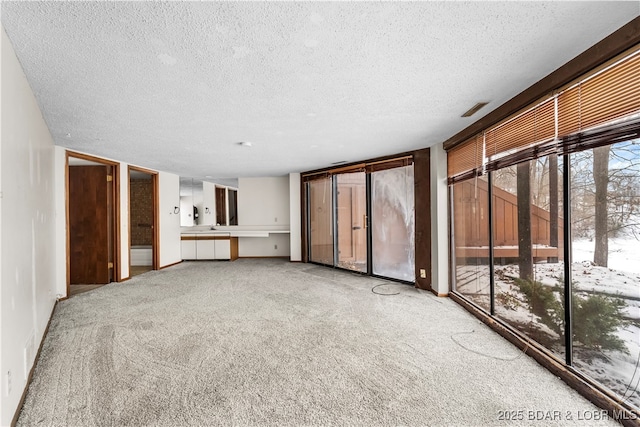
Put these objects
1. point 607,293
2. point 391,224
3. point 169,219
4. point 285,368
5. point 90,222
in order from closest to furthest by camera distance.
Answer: point 285,368 → point 607,293 → point 90,222 → point 391,224 → point 169,219

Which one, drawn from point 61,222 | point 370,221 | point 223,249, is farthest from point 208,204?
point 370,221

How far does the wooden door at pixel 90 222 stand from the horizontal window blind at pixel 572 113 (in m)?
5.93

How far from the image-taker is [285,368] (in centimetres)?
218

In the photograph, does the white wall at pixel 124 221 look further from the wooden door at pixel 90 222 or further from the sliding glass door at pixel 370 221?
the sliding glass door at pixel 370 221

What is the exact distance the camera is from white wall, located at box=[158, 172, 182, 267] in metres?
6.29

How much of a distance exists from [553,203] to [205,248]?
7.00m

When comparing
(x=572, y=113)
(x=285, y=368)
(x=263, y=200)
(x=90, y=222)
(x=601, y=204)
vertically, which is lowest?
(x=285, y=368)

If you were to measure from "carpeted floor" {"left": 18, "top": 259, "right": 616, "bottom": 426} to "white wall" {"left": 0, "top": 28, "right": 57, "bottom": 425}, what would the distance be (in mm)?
272

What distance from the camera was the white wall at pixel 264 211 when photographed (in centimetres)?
766

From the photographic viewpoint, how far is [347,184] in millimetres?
6043

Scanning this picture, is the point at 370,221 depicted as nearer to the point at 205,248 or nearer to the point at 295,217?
the point at 295,217

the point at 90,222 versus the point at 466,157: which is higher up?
the point at 466,157

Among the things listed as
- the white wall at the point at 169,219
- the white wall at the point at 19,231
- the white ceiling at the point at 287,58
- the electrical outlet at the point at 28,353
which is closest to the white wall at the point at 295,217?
the white wall at the point at 169,219

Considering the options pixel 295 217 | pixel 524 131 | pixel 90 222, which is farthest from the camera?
pixel 295 217
